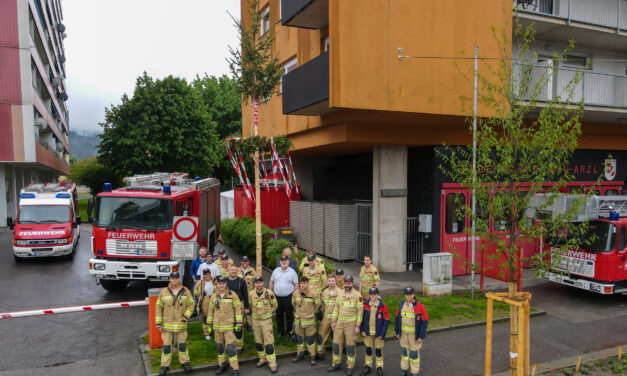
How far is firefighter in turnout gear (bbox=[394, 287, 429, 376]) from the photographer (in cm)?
702

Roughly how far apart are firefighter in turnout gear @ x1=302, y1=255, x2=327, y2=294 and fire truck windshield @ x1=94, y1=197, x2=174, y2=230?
15.4 ft

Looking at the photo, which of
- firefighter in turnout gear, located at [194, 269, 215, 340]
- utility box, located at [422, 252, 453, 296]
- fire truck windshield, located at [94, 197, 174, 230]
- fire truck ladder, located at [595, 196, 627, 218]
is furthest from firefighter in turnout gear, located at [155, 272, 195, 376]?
fire truck ladder, located at [595, 196, 627, 218]

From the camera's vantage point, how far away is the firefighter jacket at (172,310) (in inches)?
294

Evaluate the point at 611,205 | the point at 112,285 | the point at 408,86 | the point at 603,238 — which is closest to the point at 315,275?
the point at 408,86

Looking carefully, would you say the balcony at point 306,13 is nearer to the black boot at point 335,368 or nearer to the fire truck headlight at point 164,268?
the fire truck headlight at point 164,268

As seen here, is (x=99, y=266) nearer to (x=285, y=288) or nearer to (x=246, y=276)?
(x=246, y=276)

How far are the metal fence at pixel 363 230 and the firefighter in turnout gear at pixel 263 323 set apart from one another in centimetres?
834

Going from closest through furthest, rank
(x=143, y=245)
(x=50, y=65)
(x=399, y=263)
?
(x=143, y=245)
(x=399, y=263)
(x=50, y=65)

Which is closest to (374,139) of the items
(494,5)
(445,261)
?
(445,261)

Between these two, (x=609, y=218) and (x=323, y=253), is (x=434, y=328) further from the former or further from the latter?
(x=323, y=253)

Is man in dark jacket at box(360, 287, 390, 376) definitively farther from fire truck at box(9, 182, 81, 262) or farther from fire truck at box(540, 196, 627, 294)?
fire truck at box(9, 182, 81, 262)

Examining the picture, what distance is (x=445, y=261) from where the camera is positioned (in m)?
11.9

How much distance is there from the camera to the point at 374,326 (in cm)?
734

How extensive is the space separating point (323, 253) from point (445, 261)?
641 cm
